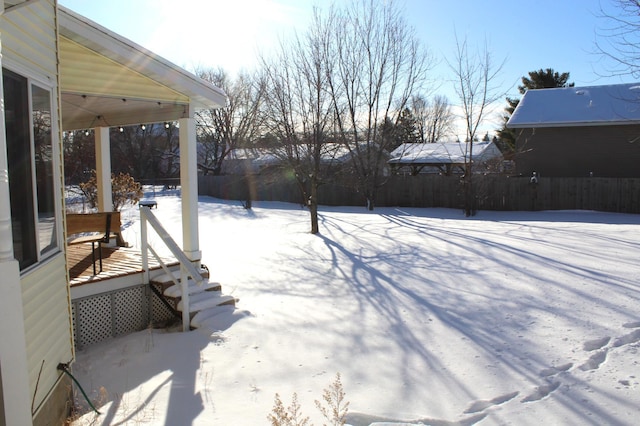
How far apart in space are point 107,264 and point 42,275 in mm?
3156

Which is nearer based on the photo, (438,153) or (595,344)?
(595,344)

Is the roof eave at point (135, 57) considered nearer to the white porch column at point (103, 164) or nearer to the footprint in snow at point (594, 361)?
the white porch column at point (103, 164)

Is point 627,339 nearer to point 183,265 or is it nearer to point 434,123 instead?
point 183,265

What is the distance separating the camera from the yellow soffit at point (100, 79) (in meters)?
5.16

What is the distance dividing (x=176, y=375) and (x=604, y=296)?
15.4 ft

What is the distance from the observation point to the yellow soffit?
5.16 metres

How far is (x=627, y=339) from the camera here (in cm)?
413

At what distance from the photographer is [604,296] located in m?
5.38

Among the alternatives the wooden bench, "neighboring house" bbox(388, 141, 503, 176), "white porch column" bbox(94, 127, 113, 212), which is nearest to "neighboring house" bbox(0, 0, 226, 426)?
the wooden bench

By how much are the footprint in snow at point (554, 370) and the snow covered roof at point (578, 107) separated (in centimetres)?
1786

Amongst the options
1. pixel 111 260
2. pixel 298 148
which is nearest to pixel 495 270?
pixel 111 260

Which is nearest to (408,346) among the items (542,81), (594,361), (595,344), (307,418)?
(594,361)

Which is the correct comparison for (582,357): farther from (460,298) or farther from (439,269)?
(439,269)

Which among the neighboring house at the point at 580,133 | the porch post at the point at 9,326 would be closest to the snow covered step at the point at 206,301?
the porch post at the point at 9,326
